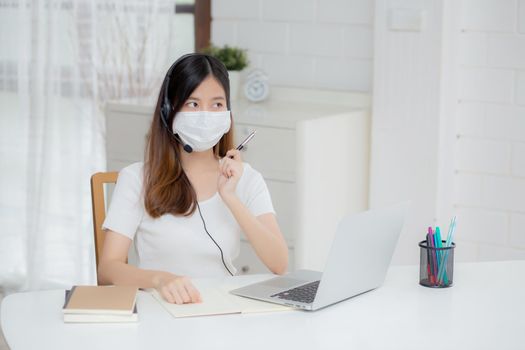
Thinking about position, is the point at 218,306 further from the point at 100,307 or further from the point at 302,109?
the point at 302,109

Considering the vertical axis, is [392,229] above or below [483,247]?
above

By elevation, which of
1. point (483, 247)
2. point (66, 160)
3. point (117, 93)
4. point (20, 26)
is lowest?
point (483, 247)

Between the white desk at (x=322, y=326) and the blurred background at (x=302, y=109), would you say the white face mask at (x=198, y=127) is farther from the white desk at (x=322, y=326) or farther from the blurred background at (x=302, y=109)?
the blurred background at (x=302, y=109)

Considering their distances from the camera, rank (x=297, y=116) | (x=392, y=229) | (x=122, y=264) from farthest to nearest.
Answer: (x=297, y=116) → (x=122, y=264) → (x=392, y=229)

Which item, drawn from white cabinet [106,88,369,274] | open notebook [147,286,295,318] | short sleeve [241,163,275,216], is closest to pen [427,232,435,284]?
open notebook [147,286,295,318]

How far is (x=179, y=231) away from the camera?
249cm

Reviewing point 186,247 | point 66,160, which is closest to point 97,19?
point 66,160

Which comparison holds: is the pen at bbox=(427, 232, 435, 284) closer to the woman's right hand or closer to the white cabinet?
the woman's right hand

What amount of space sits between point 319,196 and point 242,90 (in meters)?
0.69

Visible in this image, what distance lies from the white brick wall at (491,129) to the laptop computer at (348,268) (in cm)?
146

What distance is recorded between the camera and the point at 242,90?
4.04 m

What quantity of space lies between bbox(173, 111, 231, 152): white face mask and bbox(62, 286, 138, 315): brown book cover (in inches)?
20.1

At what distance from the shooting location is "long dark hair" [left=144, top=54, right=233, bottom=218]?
2467 millimetres

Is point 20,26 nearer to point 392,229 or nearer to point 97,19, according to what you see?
point 97,19
